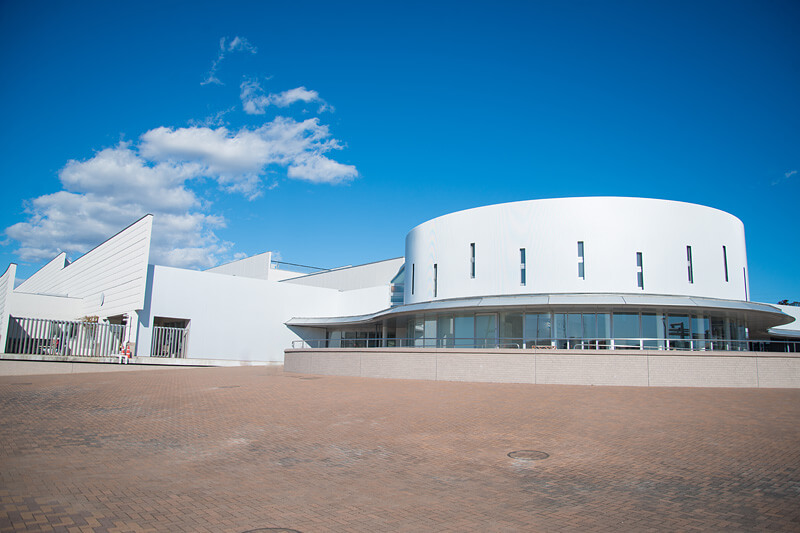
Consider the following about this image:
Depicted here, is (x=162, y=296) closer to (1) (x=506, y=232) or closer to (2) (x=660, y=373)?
(1) (x=506, y=232)

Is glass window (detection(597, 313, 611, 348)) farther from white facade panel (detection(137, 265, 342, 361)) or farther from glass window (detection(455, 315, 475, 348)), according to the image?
white facade panel (detection(137, 265, 342, 361))

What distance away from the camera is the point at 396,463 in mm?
9141

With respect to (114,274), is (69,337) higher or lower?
lower

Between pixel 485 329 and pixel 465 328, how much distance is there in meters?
1.19

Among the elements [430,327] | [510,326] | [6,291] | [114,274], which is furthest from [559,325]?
[6,291]

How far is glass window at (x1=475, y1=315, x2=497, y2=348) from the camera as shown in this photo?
2644 cm

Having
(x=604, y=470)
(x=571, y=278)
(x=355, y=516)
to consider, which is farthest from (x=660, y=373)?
(x=355, y=516)

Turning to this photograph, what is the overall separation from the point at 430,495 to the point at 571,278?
20.4m

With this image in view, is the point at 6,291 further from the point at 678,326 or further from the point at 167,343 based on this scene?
the point at 678,326

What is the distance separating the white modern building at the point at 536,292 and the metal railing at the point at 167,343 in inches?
2.9

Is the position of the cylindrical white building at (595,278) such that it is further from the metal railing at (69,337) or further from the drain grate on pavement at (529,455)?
the metal railing at (69,337)

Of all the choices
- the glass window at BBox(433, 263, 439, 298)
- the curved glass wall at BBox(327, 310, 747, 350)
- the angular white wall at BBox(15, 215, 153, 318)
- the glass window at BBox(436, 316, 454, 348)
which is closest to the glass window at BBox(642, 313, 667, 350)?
the curved glass wall at BBox(327, 310, 747, 350)

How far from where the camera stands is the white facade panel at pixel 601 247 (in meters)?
26.0

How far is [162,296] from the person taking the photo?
3544 cm
